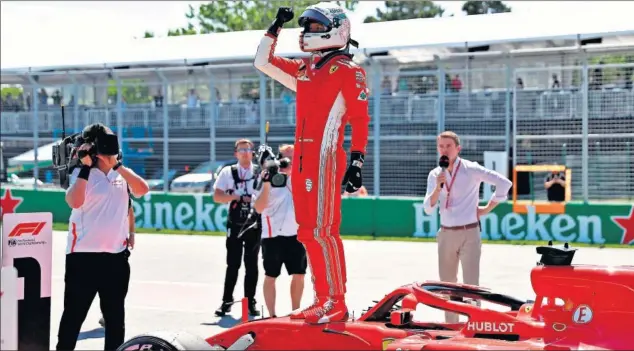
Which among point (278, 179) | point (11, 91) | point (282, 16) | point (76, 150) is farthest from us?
point (11, 91)

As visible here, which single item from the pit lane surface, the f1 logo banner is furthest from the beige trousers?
the f1 logo banner

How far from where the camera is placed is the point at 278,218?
32.3 feet

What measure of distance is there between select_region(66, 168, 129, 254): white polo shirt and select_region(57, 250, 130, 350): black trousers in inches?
2.7

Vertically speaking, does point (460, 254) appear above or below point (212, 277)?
above

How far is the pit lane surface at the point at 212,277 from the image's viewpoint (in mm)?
10375

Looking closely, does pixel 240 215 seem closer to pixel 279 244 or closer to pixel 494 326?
pixel 279 244

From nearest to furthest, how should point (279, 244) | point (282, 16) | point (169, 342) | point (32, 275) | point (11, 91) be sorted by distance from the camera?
point (169, 342) → point (282, 16) → point (32, 275) → point (279, 244) → point (11, 91)

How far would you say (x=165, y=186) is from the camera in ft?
67.7

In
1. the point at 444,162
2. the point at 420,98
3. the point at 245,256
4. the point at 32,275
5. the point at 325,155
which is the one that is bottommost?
the point at 245,256

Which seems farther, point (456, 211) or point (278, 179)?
point (278, 179)

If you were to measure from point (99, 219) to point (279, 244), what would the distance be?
2.65 metres

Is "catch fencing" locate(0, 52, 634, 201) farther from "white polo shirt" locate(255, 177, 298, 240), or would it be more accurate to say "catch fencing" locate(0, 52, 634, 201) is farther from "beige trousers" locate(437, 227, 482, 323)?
"beige trousers" locate(437, 227, 482, 323)

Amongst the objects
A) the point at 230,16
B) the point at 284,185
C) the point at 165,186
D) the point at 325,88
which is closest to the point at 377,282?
the point at 284,185

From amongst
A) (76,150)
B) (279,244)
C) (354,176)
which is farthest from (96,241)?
(279,244)
